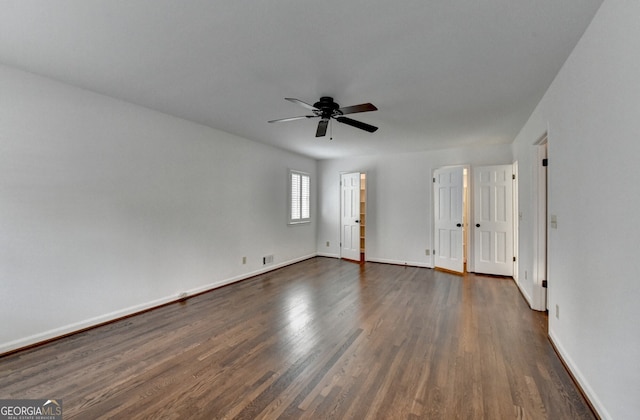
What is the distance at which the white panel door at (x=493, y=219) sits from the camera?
480cm

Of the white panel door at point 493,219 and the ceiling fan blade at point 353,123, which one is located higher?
the ceiling fan blade at point 353,123

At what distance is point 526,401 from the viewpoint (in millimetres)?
1781

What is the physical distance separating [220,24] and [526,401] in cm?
316

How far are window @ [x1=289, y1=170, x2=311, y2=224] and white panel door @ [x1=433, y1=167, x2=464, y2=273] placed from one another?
279cm

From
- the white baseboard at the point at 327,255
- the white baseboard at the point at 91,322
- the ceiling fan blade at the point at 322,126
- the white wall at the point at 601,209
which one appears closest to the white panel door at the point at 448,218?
the white baseboard at the point at 327,255

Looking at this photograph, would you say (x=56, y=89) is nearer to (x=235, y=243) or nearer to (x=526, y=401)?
(x=235, y=243)

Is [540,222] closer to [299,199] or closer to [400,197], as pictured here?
[400,197]

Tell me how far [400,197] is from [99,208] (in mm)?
5048

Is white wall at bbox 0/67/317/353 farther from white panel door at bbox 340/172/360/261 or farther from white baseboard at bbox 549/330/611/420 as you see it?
white baseboard at bbox 549/330/611/420

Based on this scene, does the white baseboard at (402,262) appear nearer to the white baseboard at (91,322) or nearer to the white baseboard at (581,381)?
the white baseboard at (581,381)

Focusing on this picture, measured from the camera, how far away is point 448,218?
206 inches

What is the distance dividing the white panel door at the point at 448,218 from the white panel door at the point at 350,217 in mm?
1629

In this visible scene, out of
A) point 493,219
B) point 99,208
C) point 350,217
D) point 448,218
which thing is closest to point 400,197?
point 448,218

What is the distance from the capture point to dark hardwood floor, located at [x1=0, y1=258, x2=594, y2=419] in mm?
1744
